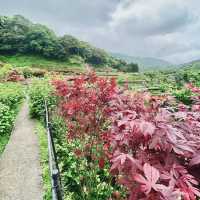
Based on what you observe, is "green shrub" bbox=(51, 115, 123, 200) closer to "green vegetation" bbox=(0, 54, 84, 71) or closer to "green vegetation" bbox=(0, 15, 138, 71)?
"green vegetation" bbox=(0, 54, 84, 71)

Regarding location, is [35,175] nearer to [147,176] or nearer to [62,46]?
[147,176]

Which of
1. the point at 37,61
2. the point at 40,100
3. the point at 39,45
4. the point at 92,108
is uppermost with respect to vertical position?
the point at 39,45

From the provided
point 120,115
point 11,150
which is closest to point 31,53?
point 11,150

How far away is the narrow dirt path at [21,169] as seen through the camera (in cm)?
482

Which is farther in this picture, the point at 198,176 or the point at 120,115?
the point at 120,115

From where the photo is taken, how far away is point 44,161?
6.11 m

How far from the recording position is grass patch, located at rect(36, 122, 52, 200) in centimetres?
476

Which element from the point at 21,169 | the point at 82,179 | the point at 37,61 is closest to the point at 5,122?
the point at 21,169

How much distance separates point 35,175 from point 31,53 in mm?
53811

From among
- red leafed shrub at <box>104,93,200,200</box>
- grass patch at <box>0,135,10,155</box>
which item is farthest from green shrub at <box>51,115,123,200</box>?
red leafed shrub at <box>104,93,200,200</box>

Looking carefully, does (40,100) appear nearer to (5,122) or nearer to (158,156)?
(5,122)

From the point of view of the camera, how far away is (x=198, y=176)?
1.87 m

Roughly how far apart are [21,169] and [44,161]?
0.52 m

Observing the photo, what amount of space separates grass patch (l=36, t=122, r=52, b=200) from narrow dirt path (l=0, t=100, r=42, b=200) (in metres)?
0.08
